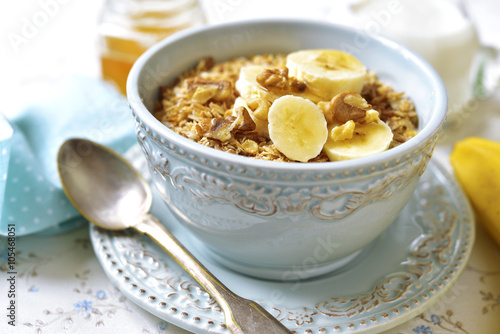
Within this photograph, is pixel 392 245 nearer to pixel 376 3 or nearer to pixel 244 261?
pixel 244 261

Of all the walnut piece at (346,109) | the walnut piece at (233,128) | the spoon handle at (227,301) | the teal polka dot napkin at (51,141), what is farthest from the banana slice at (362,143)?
the teal polka dot napkin at (51,141)

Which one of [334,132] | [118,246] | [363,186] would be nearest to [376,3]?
[334,132]

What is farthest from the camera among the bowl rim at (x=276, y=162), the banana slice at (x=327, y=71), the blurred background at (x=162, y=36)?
the blurred background at (x=162, y=36)

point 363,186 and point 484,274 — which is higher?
point 363,186

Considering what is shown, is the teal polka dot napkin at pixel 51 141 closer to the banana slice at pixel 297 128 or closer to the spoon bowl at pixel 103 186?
the spoon bowl at pixel 103 186

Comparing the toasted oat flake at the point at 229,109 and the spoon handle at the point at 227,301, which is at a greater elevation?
the toasted oat flake at the point at 229,109

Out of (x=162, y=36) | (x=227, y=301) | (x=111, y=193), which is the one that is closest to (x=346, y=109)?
(x=227, y=301)

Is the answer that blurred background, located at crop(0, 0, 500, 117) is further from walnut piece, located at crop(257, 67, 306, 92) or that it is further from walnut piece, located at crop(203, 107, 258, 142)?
walnut piece, located at crop(203, 107, 258, 142)
